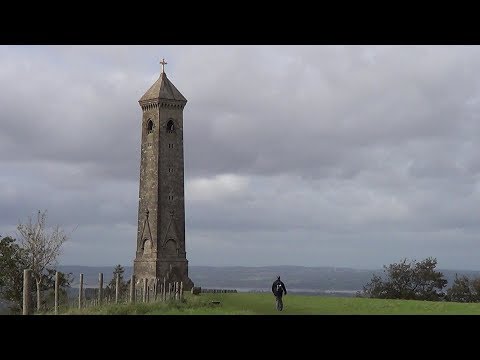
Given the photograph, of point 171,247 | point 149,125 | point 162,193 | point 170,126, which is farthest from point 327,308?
point 149,125

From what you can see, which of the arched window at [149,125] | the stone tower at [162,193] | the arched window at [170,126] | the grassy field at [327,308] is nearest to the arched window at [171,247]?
the stone tower at [162,193]

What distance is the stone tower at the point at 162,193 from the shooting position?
245 feet

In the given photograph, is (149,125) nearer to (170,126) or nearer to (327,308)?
(170,126)

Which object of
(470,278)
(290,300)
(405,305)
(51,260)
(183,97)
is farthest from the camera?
(183,97)

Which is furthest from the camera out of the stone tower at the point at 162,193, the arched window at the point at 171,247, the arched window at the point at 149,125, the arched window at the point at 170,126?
the arched window at the point at 149,125

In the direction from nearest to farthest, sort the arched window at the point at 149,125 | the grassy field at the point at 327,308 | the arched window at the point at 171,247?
the grassy field at the point at 327,308
the arched window at the point at 171,247
the arched window at the point at 149,125

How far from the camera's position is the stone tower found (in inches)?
2940

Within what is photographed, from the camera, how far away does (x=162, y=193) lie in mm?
75500

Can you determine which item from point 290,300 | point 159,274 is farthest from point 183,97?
point 290,300

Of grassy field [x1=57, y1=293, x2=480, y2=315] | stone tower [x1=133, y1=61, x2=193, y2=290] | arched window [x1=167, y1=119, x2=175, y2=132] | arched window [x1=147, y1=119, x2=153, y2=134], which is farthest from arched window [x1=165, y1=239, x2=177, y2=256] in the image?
grassy field [x1=57, y1=293, x2=480, y2=315]

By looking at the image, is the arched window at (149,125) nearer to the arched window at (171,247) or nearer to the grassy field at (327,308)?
the arched window at (171,247)
